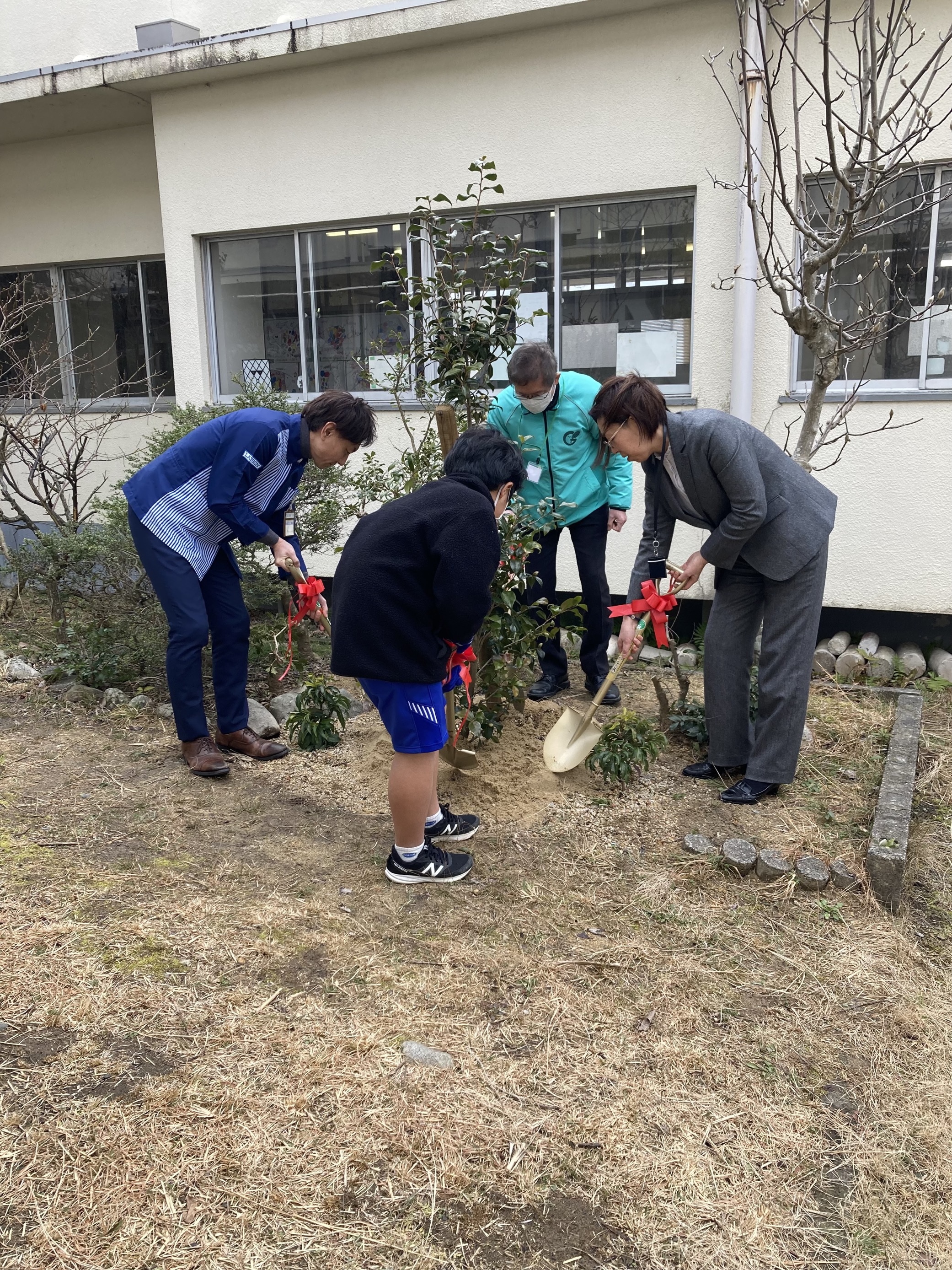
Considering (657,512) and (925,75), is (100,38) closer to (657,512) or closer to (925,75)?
(925,75)

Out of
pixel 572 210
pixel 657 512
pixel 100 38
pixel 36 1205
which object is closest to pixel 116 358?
pixel 100 38

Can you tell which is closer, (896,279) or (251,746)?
(251,746)

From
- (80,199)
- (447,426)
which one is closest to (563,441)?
(447,426)

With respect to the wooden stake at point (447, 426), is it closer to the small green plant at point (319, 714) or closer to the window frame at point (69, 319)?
the small green plant at point (319, 714)

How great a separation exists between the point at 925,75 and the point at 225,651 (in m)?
4.96

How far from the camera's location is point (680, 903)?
325 centimetres

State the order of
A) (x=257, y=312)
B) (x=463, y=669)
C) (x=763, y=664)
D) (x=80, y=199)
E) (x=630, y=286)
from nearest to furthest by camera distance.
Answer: (x=463, y=669) → (x=763, y=664) → (x=630, y=286) → (x=257, y=312) → (x=80, y=199)

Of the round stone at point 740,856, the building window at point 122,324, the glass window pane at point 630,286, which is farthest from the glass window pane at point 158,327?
the round stone at point 740,856

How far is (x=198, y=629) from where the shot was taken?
4141 mm

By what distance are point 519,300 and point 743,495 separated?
2661mm

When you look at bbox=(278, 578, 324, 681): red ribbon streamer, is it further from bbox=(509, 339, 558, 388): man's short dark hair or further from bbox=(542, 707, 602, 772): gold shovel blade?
bbox=(509, 339, 558, 388): man's short dark hair

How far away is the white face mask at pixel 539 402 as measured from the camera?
432 centimetres

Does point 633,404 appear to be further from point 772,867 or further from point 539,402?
point 772,867

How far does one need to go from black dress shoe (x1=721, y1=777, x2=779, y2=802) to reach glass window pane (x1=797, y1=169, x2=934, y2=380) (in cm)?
295
